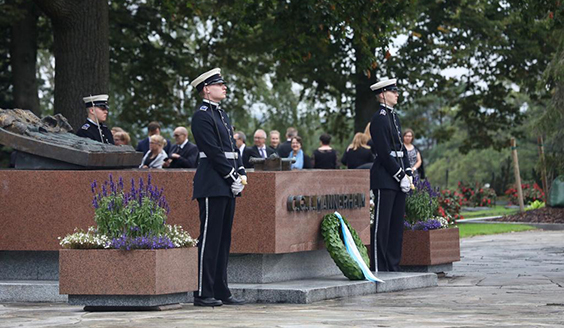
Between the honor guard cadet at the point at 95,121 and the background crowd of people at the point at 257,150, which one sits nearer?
the honor guard cadet at the point at 95,121

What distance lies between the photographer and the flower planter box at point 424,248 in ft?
47.3

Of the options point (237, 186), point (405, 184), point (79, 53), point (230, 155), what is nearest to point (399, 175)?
point (405, 184)

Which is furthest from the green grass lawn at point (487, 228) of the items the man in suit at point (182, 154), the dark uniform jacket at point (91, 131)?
the dark uniform jacket at point (91, 131)

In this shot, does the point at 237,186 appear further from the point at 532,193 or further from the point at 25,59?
the point at 532,193

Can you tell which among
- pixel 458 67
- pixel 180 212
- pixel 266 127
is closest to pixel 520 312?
pixel 180 212

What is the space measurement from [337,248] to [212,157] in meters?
2.20

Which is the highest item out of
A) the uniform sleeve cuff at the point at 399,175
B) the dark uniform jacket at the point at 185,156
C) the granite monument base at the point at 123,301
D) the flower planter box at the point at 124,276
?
the dark uniform jacket at the point at 185,156

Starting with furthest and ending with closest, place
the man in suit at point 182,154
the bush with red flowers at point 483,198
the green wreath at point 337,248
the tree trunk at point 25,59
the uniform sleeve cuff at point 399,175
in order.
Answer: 1. the bush with red flowers at point 483,198
2. the tree trunk at point 25,59
3. the man in suit at point 182,154
4. the uniform sleeve cuff at point 399,175
5. the green wreath at point 337,248

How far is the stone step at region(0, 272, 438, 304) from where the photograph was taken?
11.4m

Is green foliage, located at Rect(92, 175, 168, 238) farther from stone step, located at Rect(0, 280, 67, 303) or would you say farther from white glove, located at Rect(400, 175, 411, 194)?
white glove, located at Rect(400, 175, 411, 194)

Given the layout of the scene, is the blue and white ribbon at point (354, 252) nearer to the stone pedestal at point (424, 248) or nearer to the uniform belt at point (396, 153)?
the uniform belt at point (396, 153)

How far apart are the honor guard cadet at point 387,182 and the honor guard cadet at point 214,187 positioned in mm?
2721

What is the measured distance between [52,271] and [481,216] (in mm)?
20479

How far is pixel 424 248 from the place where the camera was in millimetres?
14414
